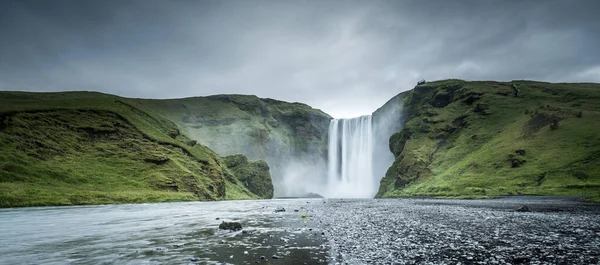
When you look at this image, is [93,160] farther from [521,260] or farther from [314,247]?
[521,260]

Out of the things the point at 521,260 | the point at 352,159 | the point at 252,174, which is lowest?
the point at 252,174

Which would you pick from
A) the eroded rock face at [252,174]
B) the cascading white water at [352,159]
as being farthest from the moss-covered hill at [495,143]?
the eroded rock face at [252,174]

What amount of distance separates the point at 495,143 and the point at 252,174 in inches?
3975

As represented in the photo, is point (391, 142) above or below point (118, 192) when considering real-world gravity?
above

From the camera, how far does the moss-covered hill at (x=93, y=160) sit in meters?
56.4

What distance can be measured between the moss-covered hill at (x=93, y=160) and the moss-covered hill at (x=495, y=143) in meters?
77.2

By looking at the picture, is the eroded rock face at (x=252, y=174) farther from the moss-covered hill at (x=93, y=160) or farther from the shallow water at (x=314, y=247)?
the shallow water at (x=314, y=247)

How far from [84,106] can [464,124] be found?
15267 centimetres

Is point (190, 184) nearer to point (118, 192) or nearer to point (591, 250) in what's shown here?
point (118, 192)

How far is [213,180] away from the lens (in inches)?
3927

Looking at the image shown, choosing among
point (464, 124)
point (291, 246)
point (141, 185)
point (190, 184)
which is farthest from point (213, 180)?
point (464, 124)

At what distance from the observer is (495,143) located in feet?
353

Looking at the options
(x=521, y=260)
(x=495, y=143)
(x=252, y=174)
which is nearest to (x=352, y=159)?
(x=252, y=174)

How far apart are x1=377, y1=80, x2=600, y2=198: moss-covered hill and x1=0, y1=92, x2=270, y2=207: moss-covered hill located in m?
77.2
